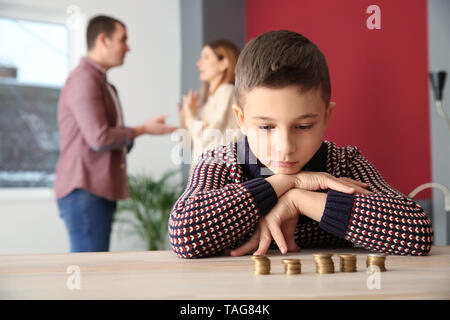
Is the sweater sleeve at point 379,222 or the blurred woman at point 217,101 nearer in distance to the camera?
the sweater sleeve at point 379,222

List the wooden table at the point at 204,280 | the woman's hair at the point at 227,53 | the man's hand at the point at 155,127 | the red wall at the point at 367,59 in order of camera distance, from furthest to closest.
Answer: the man's hand at the point at 155,127 < the woman's hair at the point at 227,53 < the red wall at the point at 367,59 < the wooden table at the point at 204,280

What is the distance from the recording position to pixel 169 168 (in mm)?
4223

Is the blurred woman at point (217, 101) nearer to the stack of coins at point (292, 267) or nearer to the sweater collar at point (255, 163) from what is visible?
the sweater collar at point (255, 163)

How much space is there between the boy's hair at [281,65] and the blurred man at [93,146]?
1.23 meters

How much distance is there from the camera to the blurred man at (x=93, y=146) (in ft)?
6.58

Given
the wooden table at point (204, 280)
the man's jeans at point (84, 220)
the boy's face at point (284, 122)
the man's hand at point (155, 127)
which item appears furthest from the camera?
the man's hand at point (155, 127)

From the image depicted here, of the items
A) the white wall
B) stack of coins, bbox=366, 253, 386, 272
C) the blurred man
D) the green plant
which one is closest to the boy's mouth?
stack of coins, bbox=366, 253, 386, 272

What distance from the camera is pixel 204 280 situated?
22.1 inches

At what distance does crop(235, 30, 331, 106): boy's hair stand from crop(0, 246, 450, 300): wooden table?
0.28 m

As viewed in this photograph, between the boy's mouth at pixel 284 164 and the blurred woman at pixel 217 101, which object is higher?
the blurred woman at pixel 217 101

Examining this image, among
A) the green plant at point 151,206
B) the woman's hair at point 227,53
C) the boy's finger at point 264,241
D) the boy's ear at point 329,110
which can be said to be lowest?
the green plant at point 151,206

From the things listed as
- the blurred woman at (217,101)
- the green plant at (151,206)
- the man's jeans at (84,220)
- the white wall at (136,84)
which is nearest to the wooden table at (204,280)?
the blurred woman at (217,101)

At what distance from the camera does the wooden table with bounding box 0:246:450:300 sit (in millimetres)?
470

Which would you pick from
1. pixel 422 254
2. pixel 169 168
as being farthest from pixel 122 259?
pixel 169 168
